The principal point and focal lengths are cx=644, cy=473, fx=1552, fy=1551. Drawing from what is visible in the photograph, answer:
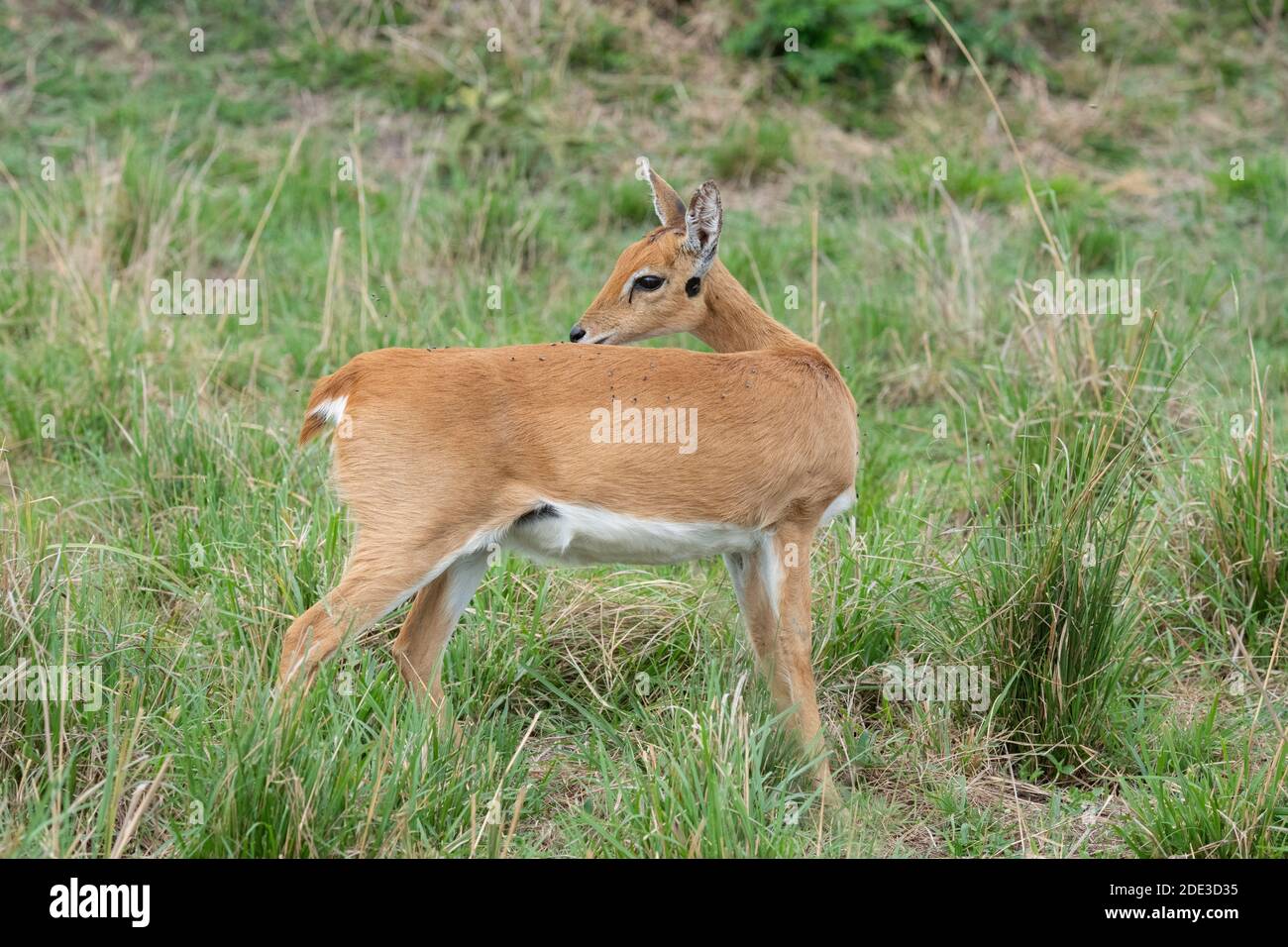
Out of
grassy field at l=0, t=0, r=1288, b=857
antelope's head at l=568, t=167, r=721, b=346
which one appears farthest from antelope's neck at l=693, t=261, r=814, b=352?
grassy field at l=0, t=0, r=1288, b=857

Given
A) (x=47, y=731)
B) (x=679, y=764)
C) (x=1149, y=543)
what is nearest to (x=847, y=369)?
(x=1149, y=543)

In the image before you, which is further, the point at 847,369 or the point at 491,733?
the point at 847,369

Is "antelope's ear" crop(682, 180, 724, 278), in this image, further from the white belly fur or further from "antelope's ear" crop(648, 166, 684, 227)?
the white belly fur

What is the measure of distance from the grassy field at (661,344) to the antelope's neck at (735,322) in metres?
0.93

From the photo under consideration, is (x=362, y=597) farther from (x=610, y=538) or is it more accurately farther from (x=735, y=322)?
(x=735, y=322)

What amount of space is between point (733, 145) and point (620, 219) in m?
1.05

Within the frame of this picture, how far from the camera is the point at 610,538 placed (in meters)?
4.45

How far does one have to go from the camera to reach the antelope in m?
4.38

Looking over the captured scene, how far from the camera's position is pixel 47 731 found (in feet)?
12.9

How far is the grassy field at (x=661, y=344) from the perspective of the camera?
167 inches

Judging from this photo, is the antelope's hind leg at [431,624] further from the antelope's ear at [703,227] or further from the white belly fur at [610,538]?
the antelope's ear at [703,227]

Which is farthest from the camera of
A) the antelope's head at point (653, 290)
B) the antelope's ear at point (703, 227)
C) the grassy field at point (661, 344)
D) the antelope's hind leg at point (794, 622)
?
the antelope's head at point (653, 290)

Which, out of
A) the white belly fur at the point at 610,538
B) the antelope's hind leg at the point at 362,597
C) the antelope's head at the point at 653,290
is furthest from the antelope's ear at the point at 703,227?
the antelope's hind leg at the point at 362,597
